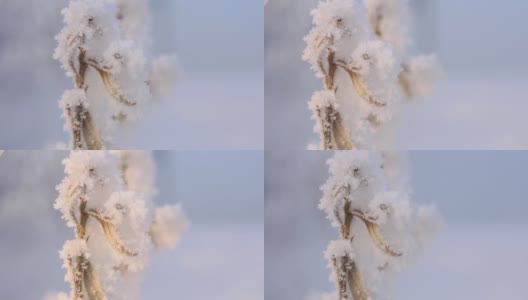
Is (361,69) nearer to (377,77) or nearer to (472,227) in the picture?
(377,77)

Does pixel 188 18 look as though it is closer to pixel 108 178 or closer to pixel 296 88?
pixel 296 88

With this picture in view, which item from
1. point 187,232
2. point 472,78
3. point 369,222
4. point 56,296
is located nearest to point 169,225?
point 187,232

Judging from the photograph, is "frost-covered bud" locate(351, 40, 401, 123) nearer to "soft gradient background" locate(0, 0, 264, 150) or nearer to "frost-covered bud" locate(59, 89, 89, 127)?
"soft gradient background" locate(0, 0, 264, 150)

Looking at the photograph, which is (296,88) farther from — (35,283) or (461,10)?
(35,283)

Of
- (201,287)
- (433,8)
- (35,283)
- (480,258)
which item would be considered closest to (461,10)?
(433,8)

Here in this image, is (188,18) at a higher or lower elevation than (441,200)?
higher

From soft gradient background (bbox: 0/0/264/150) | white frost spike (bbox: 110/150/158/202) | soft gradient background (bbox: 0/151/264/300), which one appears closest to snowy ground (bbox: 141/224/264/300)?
soft gradient background (bbox: 0/151/264/300)

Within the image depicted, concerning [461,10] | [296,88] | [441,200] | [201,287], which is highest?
[461,10]

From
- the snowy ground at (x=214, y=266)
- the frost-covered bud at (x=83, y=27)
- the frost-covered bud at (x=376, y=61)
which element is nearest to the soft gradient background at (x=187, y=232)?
the snowy ground at (x=214, y=266)
